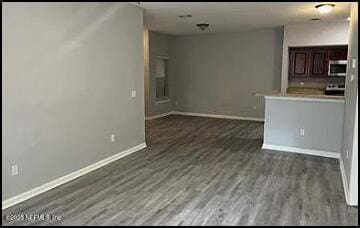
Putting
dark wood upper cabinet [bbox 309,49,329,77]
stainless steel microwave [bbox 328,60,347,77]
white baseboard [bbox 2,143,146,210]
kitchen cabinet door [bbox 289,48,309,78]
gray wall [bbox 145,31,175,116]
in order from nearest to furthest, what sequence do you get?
white baseboard [bbox 2,143,146,210], stainless steel microwave [bbox 328,60,347,77], dark wood upper cabinet [bbox 309,49,329,77], kitchen cabinet door [bbox 289,48,309,78], gray wall [bbox 145,31,175,116]

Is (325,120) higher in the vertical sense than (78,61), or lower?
lower

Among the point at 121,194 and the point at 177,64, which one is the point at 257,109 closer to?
the point at 177,64

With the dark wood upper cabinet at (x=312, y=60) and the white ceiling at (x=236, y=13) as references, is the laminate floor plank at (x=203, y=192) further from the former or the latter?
the dark wood upper cabinet at (x=312, y=60)

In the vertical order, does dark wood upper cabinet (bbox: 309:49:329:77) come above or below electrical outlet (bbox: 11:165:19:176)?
above

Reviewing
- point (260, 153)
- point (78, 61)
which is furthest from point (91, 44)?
point (260, 153)

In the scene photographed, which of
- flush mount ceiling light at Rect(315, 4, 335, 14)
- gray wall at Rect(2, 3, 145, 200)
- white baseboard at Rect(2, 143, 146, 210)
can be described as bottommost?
white baseboard at Rect(2, 143, 146, 210)

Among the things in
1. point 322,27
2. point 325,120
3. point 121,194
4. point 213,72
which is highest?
point 322,27

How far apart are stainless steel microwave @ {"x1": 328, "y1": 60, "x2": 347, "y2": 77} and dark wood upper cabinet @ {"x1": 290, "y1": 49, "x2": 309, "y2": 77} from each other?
1.84 feet

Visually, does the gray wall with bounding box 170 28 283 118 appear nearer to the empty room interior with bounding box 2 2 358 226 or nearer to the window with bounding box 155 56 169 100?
the window with bounding box 155 56 169 100

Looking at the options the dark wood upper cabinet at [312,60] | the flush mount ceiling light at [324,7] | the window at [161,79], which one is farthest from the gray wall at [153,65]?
the flush mount ceiling light at [324,7]

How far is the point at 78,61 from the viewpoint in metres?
3.95

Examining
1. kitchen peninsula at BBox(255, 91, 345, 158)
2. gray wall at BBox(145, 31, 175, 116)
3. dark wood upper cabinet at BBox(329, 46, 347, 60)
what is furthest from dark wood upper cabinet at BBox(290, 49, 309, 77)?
gray wall at BBox(145, 31, 175, 116)

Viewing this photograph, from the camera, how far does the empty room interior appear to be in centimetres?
308

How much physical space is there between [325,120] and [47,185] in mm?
4371
